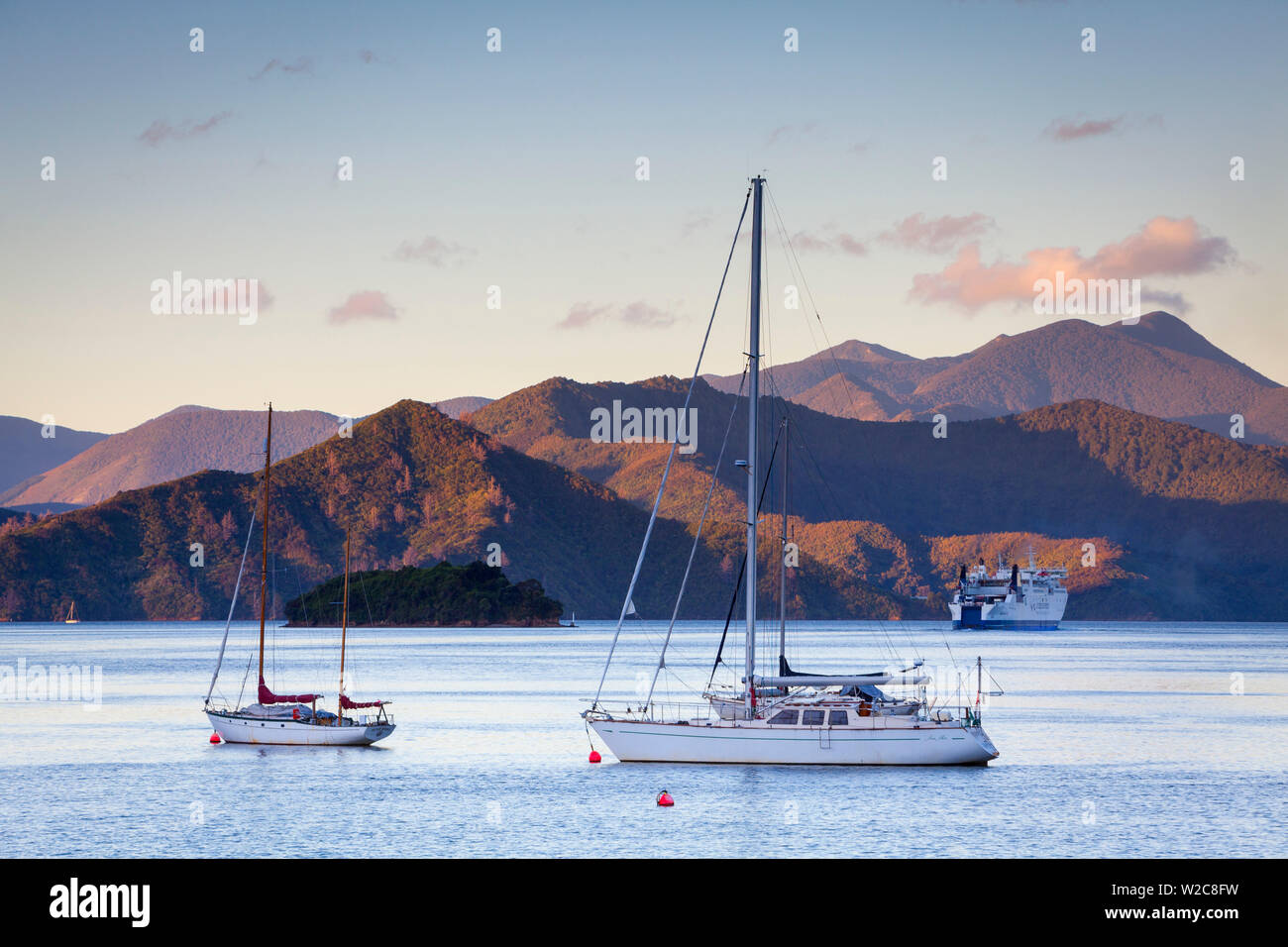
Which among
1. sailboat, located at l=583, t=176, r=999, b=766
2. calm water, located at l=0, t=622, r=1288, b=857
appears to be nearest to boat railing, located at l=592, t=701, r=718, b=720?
calm water, located at l=0, t=622, r=1288, b=857

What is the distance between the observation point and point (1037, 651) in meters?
179

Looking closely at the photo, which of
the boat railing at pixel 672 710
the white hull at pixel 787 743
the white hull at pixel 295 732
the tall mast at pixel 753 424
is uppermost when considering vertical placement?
the tall mast at pixel 753 424

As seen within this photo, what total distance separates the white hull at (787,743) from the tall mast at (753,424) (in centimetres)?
138

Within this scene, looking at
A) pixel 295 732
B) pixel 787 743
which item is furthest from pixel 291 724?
pixel 787 743

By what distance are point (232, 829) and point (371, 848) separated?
15.5 ft

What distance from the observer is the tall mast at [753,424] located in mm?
43875

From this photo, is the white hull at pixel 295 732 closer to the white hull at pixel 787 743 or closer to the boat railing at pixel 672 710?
the boat railing at pixel 672 710

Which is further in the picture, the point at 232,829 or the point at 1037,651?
the point at 1037,651

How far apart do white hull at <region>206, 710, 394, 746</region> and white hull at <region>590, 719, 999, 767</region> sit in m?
12.6

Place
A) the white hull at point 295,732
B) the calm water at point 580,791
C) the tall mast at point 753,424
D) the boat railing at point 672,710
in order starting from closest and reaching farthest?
the calm water at point 580,791
the tall mast at point 753,424
the white hull at point 295,732
the boat railing at point 672,710

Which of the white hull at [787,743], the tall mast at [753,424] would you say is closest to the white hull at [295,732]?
the white hull at [787,743]
